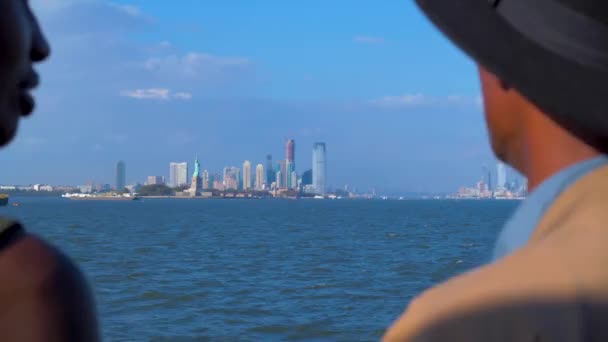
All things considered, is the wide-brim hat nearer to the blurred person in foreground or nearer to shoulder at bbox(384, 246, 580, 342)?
shoulder at bbox(384, 246, 580, 342)

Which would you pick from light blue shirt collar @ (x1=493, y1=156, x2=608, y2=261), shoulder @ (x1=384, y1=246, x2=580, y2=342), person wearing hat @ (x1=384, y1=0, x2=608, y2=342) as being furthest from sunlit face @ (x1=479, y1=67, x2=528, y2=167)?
shoulder @ (x1=384, y1=246, x2=580, y2=342)

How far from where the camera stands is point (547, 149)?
92cm

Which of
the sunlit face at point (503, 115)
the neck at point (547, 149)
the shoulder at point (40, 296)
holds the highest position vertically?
the sunlit face at point (503, 115)

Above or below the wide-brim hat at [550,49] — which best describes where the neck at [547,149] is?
below

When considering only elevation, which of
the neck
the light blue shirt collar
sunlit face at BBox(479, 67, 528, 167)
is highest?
sunlit face at BBox(479, 67, 528, 167)

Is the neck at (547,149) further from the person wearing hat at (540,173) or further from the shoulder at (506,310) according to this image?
the shoulder at (506,310)

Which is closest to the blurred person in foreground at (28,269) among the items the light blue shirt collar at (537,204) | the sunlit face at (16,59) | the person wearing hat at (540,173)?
the sunlit face at (16,59)

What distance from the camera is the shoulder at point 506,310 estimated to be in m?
0.71

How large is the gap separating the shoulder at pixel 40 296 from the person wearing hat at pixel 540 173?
38 cm

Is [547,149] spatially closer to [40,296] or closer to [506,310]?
[506,310]

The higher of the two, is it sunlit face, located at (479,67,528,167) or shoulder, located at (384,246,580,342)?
sunlit face, located at (479,67,528,167)

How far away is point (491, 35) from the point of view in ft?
2.74

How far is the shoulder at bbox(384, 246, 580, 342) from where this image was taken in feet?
2.31

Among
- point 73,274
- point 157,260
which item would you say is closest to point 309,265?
point 157,260
